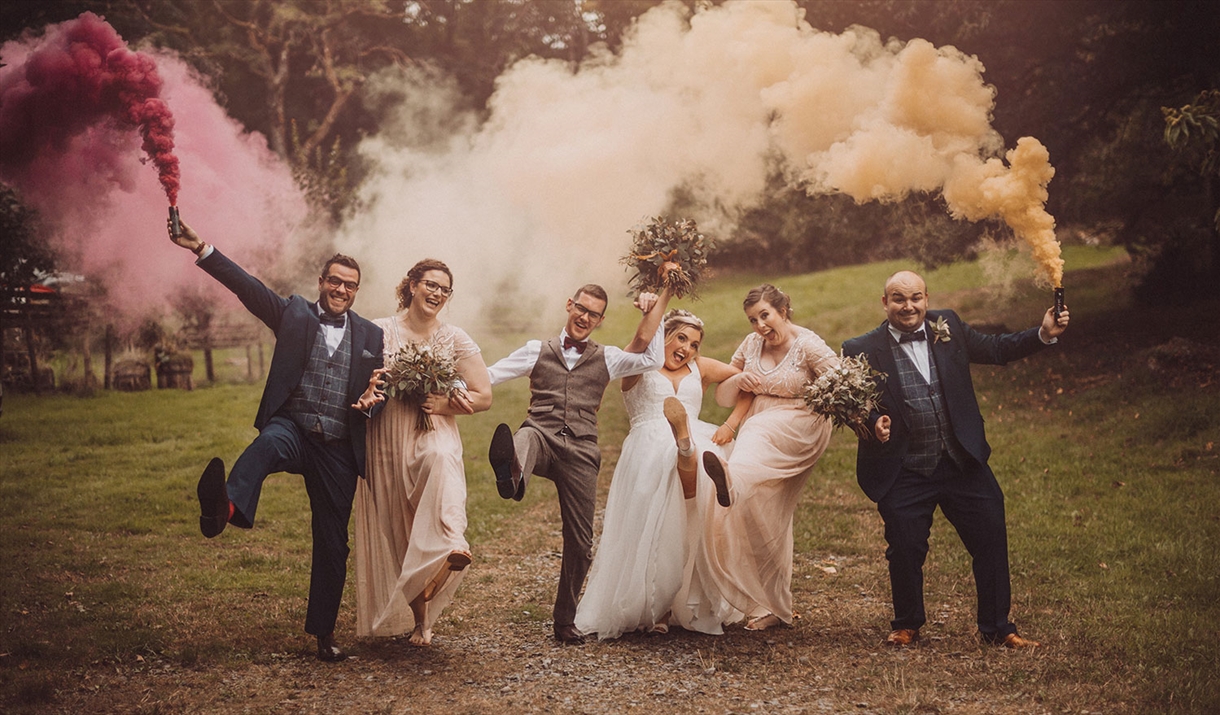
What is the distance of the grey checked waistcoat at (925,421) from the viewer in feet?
22.6

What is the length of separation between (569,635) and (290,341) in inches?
111

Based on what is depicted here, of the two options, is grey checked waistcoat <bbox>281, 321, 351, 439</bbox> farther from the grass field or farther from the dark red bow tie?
the grass field

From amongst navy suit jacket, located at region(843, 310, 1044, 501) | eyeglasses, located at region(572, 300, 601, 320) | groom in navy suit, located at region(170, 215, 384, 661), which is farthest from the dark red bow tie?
navy suit jacket, located at region(843, 310, 1044, 501)

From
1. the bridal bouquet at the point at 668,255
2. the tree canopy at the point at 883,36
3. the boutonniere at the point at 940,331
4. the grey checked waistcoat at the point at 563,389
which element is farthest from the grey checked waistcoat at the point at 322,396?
the tree canopy at the point at 883,36

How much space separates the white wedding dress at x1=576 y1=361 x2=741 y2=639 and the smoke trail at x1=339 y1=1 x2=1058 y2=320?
3.09 metres

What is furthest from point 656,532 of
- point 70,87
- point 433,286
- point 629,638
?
point 70,87

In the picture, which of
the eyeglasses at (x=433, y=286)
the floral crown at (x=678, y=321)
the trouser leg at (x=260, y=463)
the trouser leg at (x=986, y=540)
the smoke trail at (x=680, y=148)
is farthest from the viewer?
the smoke trail at (x=680, y=148)

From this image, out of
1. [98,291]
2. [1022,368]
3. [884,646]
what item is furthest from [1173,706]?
[98,291]

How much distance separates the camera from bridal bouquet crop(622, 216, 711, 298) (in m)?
7.39

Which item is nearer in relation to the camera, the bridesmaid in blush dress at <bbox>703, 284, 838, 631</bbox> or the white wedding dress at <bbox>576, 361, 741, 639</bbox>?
the white wedding dress at <bbox>576, 361, 741, 639</bbox>

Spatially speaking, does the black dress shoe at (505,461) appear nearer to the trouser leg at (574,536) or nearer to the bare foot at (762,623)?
the trouser leg at (574,536)

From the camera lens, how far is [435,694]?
Answer: 6.14 m

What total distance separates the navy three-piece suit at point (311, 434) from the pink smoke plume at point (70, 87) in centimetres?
281

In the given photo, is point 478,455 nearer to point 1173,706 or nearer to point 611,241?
point 611,241
